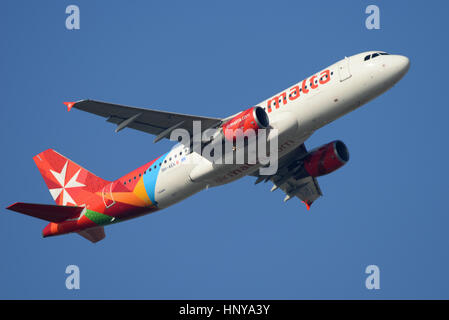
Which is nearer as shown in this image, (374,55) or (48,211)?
(374,55)

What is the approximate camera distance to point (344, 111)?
40094 mm

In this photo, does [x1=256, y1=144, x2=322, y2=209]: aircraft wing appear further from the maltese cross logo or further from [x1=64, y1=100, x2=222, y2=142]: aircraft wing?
the maltese cross logo

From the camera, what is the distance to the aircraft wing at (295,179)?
47625mm

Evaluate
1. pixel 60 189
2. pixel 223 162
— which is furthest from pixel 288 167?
pixel 60 189

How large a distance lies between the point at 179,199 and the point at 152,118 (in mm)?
5819

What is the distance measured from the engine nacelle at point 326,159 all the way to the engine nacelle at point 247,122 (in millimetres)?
8094

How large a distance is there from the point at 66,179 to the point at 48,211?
15.2ft

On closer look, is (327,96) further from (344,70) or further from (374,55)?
(374,55)

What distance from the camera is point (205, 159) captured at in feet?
138

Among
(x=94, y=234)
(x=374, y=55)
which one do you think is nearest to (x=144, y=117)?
(x=94, y=234)

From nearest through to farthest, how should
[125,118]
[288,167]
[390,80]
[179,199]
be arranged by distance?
[390,80] < [125,118] < [179,199] < [288,167]

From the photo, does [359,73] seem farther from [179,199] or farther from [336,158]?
[179,199]

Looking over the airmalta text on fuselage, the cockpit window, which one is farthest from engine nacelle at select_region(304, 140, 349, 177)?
the cockpit window

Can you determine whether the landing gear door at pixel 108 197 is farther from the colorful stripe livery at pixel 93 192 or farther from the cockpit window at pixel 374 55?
the cockpit window at pixel 374 55
